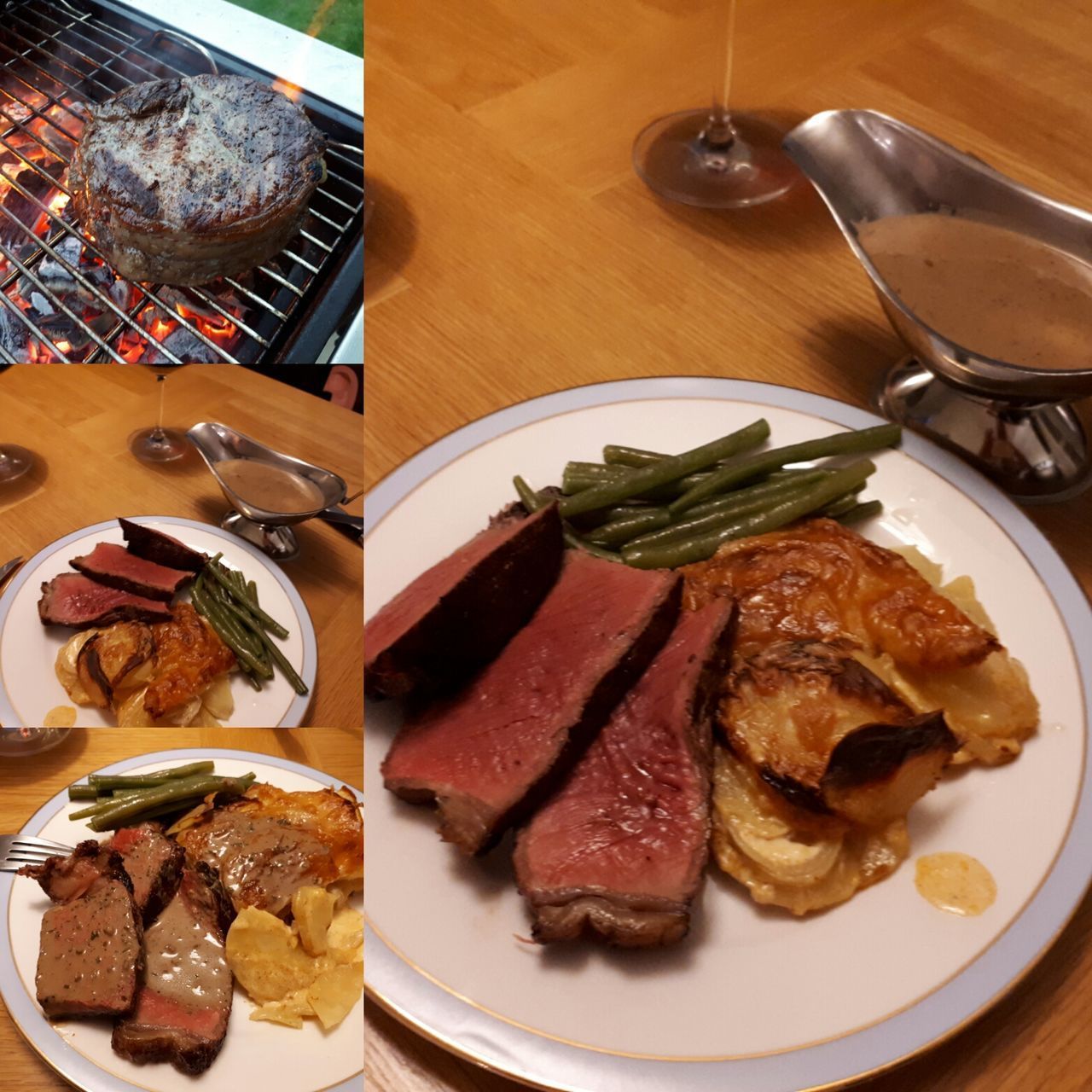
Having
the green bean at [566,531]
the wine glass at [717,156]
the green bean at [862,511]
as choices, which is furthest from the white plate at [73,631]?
the wine glass at [717,156]

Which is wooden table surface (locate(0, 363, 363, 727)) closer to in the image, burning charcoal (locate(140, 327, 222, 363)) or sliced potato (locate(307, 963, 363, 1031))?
burning charcoal (locate(140, 327, 222, 363))

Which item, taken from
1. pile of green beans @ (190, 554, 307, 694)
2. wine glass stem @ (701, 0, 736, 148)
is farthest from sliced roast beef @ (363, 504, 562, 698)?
wine glass stem @ (701, 0, 736, 148)

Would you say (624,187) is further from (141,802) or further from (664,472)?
(141,802)

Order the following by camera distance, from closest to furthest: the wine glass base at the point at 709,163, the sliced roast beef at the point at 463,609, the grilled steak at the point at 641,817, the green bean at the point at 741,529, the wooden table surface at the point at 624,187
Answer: the grilled steak at the point at 641,817, the sliced roast beef at the point at 463,609, the green bean at the point at 741,529, the wooden table surface at the point at 624,187, the wine glass base at the point at 709,163

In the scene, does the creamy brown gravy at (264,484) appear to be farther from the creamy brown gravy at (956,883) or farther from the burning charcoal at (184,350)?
the creamy brown gravy at (956,883)

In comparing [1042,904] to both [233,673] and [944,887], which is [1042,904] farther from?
[233,673]
